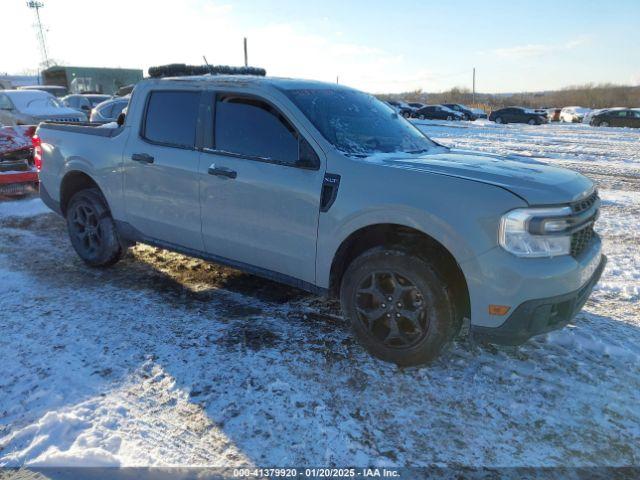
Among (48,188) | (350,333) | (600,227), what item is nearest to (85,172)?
(48,188)

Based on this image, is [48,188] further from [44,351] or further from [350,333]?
[350,333]

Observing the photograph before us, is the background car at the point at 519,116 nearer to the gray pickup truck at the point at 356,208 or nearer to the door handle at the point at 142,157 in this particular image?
the gray pickup truck at the point at 356,208

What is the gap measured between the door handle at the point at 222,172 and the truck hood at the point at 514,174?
117cm

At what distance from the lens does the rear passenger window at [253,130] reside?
3.65 m

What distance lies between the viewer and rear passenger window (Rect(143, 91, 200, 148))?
4239mm

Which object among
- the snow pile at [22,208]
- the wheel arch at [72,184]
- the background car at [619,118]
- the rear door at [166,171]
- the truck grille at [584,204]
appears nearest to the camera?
the truck grille at [584,204]

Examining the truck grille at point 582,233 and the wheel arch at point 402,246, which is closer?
the truck grille at point 582,233

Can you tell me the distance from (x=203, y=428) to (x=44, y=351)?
59.9 inches

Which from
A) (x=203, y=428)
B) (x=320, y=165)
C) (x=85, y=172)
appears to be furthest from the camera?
(x=85, y=172)

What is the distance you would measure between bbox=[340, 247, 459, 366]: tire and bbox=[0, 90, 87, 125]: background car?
546 inches

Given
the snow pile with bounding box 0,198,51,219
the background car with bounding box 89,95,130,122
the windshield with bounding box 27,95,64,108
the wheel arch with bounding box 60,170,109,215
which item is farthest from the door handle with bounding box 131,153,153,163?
the windshield with bounding box 27,95,64,108

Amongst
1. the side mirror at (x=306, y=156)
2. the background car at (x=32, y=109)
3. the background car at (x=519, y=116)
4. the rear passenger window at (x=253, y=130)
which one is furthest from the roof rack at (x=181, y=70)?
the background car at (x=519, y=116)

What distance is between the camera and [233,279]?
197 inches

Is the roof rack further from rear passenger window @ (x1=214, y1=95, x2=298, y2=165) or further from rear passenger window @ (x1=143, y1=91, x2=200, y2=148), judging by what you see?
rear passenger window @ (x1=214, y1=95, x2=298, y2=165)
